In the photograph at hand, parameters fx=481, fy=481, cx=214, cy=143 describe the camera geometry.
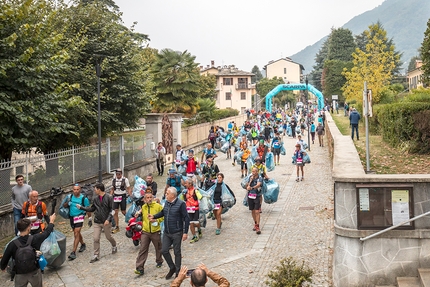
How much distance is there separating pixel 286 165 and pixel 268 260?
47.6ft

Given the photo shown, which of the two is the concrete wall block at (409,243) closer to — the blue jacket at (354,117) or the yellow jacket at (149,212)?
the yellow jacket at (149,212)

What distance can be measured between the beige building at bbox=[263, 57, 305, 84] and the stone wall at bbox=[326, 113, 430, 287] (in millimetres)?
117966

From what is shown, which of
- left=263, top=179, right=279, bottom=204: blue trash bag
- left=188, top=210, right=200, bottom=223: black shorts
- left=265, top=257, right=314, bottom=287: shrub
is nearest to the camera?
left=265, top=257, right=314, bottom=287: shrub

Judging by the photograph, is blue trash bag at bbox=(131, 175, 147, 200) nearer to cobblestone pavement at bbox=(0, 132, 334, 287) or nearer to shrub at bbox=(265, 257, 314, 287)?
cobblestone pavement at bbox=(0, 132, 334, 287)

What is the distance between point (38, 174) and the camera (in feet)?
46.3

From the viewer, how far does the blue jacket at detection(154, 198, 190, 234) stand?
847 centimetres

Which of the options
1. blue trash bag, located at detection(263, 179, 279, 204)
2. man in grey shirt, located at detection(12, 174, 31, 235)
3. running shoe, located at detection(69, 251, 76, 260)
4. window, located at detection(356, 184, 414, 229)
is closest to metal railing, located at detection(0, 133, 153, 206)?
man in grey shirt, located at detection(12, 174, 31, 235)

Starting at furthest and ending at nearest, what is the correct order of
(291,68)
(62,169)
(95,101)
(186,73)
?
(291,68) < (186,73) < (95,101) < (62,169)

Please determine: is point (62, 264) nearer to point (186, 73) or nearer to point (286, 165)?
point (286, 165)

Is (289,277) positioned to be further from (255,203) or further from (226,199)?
(226,199)

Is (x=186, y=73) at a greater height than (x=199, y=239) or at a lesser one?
greater

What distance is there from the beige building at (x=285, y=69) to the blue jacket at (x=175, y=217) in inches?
4609

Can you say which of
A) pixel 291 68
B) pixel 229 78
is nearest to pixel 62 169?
pixel 229 78

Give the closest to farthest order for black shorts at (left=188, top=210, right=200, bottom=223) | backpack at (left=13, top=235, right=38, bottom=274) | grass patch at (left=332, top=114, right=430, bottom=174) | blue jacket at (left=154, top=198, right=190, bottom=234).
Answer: backpack at (left=13, top=235, right=38, bottom=274)
blue jacket at (left=154, top=198, right=190, bottom=234)
black shorts at (left=188, top=210, right=200, bottom=223)
grass patch at (left=332, top=114, right=430, bottom=174)
